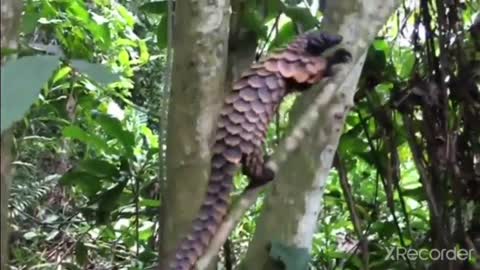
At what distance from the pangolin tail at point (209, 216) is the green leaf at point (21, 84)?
0.39m

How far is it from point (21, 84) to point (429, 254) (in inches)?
38.9

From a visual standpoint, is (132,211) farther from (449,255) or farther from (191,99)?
(191,99)

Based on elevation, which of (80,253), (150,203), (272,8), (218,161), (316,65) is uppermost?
(272,8)

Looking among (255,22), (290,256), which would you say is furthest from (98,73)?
(255,22)

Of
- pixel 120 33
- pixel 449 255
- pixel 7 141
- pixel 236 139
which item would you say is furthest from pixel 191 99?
pixel 120 33


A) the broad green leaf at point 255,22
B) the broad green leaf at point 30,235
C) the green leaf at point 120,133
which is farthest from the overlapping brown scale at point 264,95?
the broad green leaf at point 30,235

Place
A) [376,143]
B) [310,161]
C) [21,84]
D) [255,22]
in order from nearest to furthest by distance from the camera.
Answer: [21,84] → [310,161] → [255,22] → [376,143]

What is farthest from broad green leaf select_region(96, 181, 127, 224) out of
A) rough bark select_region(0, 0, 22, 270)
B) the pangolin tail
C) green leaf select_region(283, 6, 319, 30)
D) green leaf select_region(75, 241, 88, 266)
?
rough bark select_region(0, 0, 22, 270)

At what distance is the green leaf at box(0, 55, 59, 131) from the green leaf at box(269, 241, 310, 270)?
1.63ft

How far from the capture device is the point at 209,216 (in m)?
0.76

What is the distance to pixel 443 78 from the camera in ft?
4.02

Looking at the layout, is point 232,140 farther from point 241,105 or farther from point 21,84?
point 21,84

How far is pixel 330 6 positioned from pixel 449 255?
489 mm

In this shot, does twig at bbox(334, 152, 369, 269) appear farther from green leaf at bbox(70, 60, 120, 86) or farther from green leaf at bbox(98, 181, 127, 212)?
green leaf at bbox(70, 60, 120, 86)
